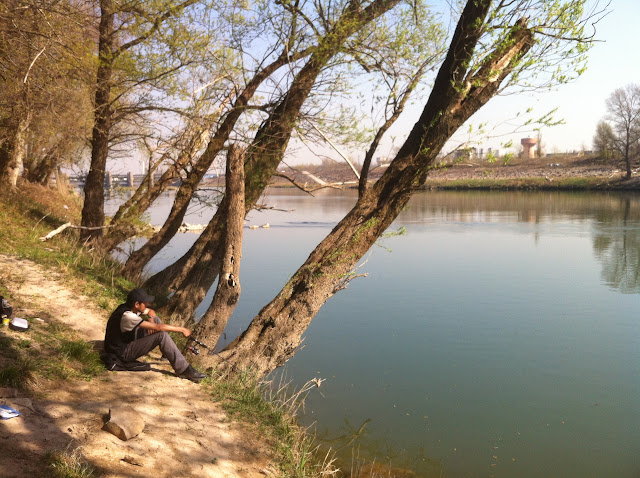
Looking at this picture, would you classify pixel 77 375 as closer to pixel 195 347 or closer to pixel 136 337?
pixel 136 337

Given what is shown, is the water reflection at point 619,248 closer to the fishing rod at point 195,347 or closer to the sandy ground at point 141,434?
the fishing rod at point 195,347

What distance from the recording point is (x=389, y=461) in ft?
23.2

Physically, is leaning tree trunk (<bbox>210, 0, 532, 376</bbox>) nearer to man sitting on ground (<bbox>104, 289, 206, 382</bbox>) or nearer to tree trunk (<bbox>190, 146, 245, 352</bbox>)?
tree trunk (<bbox>190, 146, 245, 352</bbox>)

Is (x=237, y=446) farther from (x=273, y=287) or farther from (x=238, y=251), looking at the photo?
(x=273, y=287)

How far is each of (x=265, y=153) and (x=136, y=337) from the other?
4.41m

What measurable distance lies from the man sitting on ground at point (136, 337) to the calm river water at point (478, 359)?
6.55ft

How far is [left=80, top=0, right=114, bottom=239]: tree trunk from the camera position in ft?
36.7

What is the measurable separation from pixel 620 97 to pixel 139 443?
5675cm

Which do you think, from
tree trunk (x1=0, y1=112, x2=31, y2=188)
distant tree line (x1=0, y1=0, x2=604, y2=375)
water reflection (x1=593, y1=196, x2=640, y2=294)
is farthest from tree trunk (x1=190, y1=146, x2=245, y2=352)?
water reflection (x1=593, y1=196, x2=640, y2=294)

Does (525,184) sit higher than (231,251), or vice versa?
(231,251)

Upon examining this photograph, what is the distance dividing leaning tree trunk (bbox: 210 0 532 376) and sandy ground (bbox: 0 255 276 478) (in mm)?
1330

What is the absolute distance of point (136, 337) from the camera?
22.1 ft

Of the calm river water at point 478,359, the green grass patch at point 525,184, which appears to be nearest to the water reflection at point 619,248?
the calm river water at point 478,359

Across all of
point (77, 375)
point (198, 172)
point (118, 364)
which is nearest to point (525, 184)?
point (198, 172)
